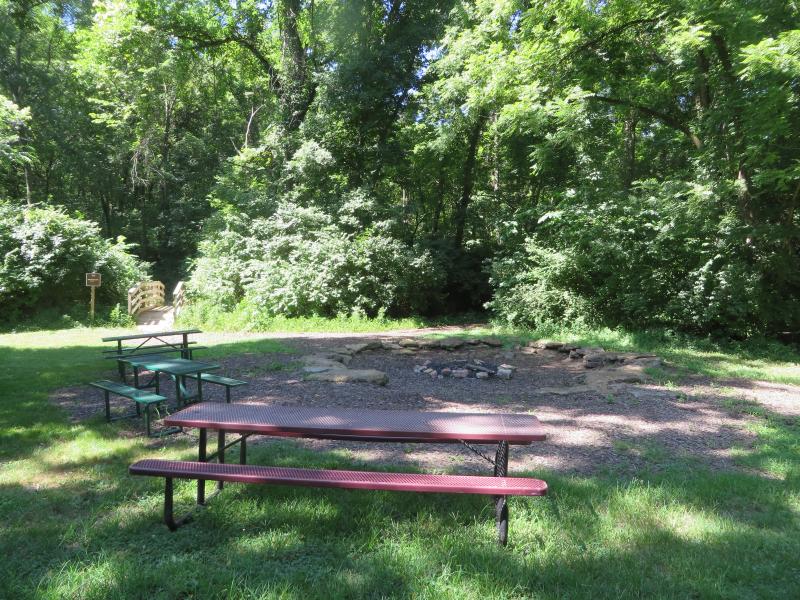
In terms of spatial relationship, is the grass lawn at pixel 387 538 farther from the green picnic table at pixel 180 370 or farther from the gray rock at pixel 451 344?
the gray rock at pixel 451 344

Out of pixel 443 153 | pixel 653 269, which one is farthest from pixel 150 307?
pixel 653 269

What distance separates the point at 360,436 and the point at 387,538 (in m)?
0.63

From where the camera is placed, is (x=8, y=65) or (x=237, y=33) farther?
(x=8, y=65)

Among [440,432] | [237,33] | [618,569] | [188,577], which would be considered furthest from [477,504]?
[237,33]

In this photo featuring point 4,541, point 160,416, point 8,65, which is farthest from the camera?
point 8,65

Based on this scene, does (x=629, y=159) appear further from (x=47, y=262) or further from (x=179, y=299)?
(x=47, y=262)

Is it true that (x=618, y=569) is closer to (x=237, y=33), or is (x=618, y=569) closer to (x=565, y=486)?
(x=565, y=486)

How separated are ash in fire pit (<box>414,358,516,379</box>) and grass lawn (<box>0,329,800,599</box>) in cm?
408

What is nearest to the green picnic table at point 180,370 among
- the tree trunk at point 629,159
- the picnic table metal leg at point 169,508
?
the picnic table metal leg at point 169,508

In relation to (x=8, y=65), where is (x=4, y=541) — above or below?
below

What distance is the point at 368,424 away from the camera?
→ 315 centimetres

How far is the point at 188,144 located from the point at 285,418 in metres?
28.6

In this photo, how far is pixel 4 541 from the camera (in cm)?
262

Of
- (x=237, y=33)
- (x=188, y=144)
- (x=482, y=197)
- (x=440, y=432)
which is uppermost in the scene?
(x=237, y=33)
